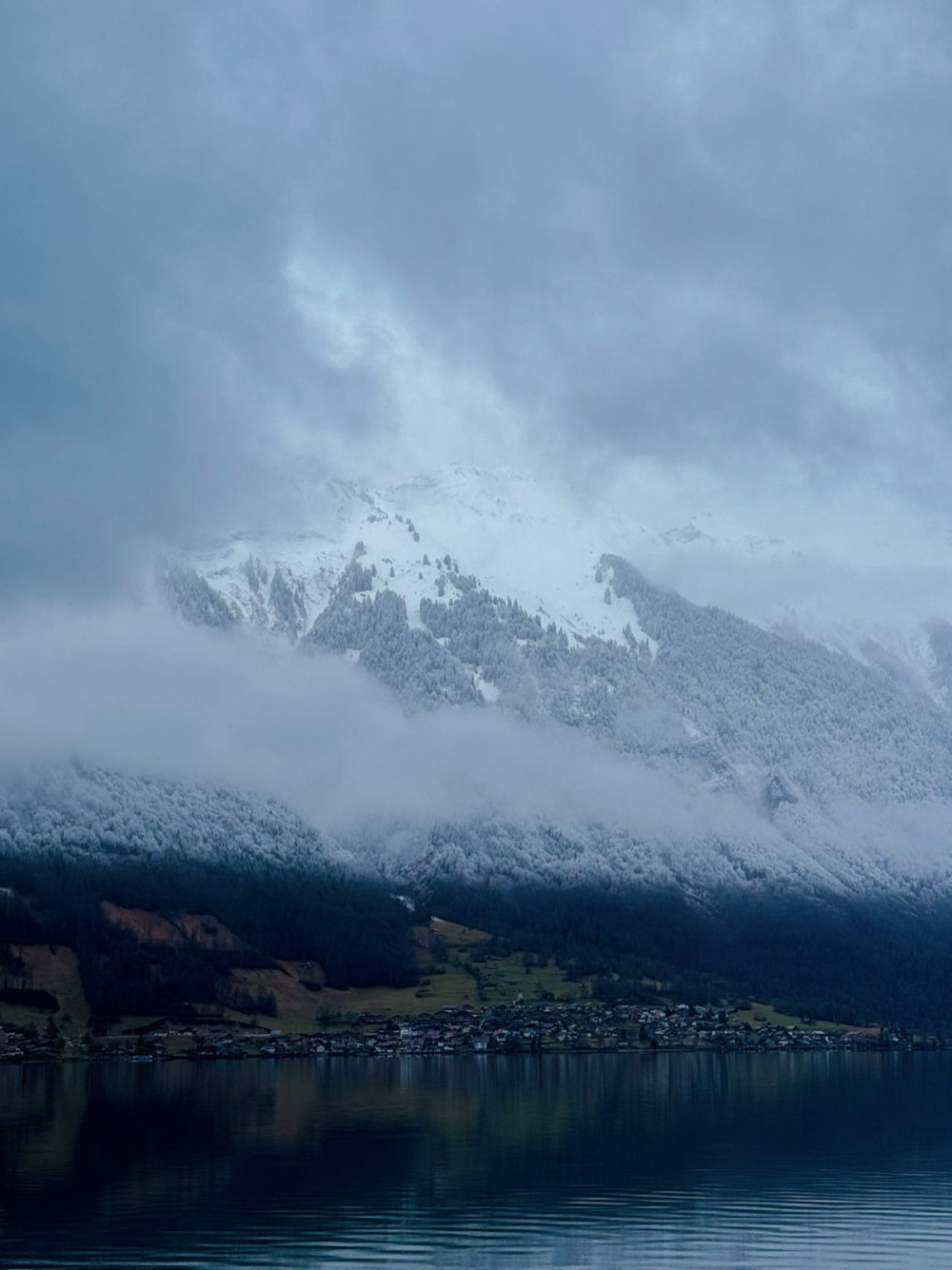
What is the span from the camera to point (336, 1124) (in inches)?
5012

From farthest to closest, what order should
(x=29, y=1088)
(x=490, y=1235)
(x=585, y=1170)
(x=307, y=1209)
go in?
(x=29, y=1088) < (x=585, y=1170) < (x=307, y=1209) < (x=490, y=1235)

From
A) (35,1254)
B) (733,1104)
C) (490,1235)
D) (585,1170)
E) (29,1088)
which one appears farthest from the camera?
(29,1088)

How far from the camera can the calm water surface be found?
7400cm

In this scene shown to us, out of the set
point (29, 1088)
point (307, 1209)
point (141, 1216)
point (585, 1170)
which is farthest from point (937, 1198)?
point (29, 1088)

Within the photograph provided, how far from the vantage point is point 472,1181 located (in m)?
95.8

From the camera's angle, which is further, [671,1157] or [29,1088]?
[29,1088]

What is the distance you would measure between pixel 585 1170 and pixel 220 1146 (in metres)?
27.7

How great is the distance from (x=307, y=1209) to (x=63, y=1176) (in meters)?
18.6

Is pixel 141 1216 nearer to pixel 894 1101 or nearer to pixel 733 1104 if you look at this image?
pixel 733 1104

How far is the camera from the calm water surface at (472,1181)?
243 feet

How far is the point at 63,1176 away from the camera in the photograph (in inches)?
3698

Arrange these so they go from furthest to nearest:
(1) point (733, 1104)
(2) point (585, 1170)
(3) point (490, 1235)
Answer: (1) point (733, 1104), (2) point (585, 1170), (3) point (490, 1235)

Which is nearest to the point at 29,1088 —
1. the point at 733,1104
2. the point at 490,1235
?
the point at 733,1104

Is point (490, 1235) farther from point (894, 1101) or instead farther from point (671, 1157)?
point (894, 1101)
